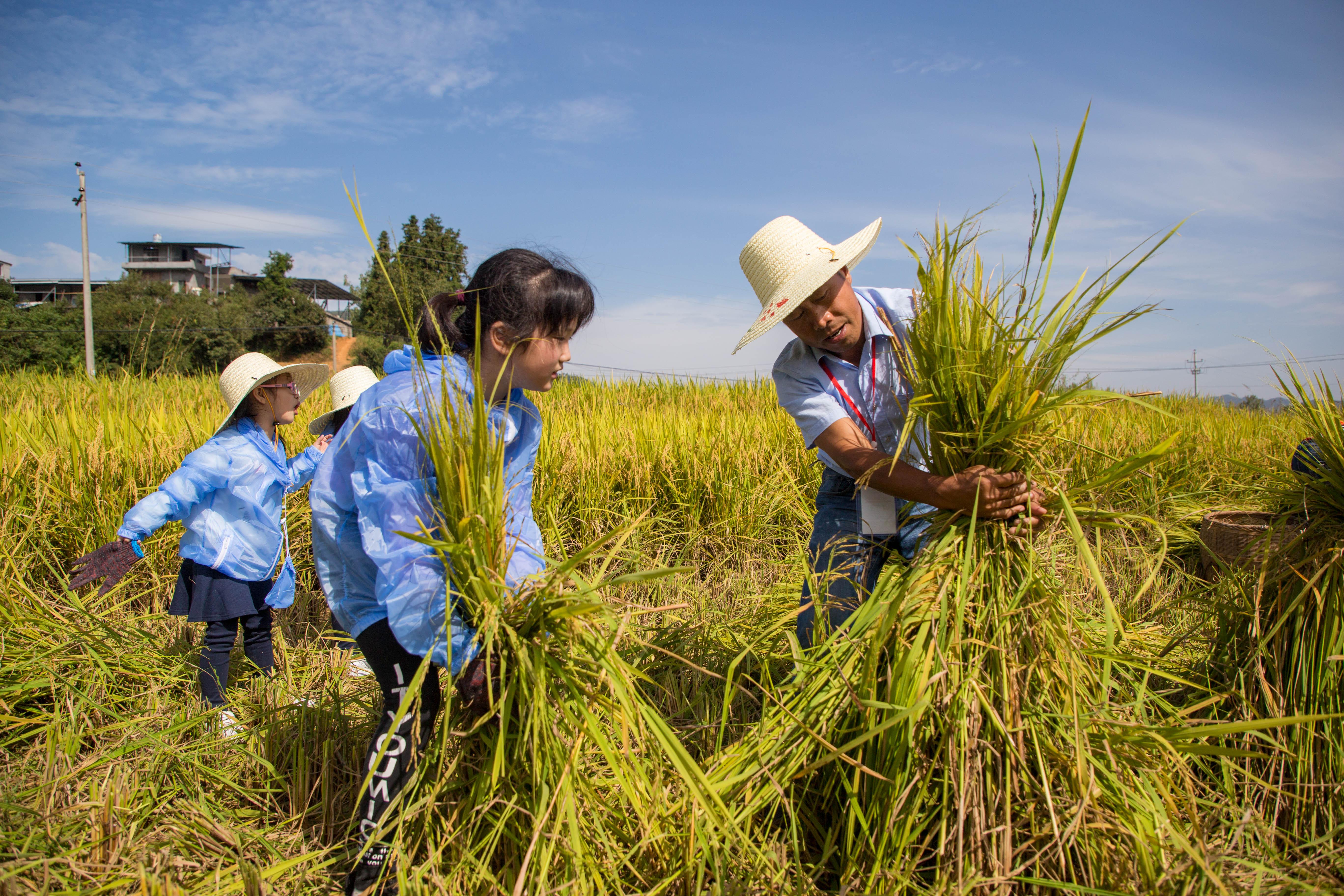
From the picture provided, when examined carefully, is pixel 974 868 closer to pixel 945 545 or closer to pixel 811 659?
pixel 811 659

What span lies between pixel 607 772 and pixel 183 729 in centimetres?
141

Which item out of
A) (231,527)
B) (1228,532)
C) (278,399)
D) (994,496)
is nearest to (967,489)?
(994,496)

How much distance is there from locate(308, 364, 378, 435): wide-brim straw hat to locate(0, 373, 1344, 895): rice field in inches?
41.8

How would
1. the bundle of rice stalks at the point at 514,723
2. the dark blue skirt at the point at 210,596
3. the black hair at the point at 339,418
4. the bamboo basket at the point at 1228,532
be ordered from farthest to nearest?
the bamboo basket at the point at 1228,532
the black hair at the point at 339,418
the dark blue skirt at the point at 210,596
the bundle of rice stalks at the point at 514,723

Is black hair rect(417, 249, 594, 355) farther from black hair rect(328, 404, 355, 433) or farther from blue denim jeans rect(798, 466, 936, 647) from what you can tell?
black hair rect(328, 404, 355, 433)

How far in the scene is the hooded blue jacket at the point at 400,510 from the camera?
1293 mm

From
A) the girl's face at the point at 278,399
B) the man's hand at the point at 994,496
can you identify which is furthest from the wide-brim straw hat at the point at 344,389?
the man's hand at the point at 994,496

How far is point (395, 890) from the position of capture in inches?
55.9

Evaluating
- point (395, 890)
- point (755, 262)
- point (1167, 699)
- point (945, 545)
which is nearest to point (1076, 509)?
point (945, 545)

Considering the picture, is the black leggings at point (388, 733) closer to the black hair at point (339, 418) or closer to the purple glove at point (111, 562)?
the purple glove at point (111, 562)

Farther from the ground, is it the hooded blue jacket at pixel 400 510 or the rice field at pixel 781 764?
the hooded blue jacket at pixel 400 510

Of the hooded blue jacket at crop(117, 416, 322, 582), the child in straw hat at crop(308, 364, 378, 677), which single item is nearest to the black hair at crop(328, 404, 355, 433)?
the child in straw hat at crop(308, 364, 378, 677)

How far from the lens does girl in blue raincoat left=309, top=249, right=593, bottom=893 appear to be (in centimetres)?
130

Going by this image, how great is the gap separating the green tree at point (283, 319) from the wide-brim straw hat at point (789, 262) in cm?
3554
